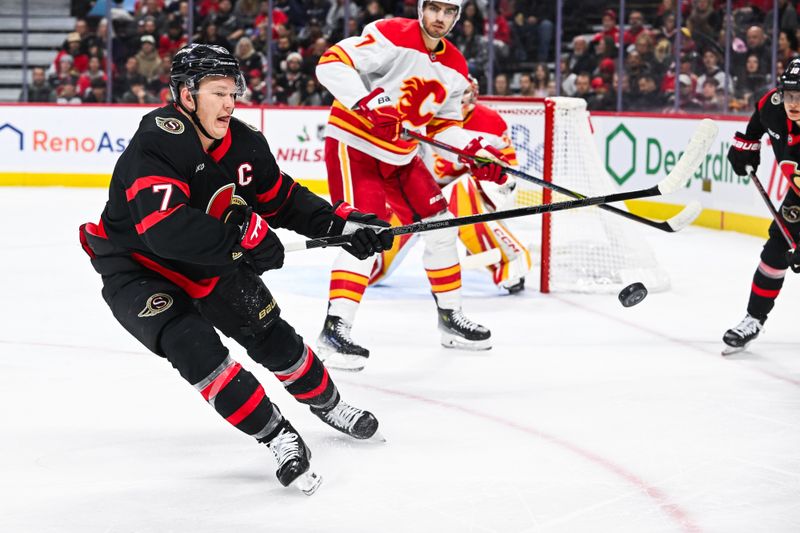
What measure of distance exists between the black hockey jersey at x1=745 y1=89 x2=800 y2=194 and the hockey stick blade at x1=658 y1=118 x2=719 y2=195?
31 cm

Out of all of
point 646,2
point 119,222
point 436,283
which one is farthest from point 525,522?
point 646,2

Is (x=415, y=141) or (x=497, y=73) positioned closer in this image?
(x=415, y=141)

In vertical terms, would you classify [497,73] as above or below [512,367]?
above

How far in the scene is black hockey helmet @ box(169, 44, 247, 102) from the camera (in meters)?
2.45

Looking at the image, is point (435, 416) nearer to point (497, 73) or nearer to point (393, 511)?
point (393, 511)

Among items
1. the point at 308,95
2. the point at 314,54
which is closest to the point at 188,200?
the point at 308,95

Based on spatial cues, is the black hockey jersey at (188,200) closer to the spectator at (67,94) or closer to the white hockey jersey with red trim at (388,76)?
the white hockey jersey with red trim at (388,76)

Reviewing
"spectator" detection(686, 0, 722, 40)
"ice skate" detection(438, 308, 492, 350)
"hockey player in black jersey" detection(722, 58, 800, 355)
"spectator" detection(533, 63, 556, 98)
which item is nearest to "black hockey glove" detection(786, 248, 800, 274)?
"hockey player in black jersey" detection(722, 58, 800, 355)

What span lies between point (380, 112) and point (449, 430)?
1.17 metres

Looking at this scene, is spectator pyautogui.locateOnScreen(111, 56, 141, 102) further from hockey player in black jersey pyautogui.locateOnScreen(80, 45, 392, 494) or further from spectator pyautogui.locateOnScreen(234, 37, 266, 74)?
hockey player in black jersey pyautogui.locateOnScreen(80, 45, 392, 494)

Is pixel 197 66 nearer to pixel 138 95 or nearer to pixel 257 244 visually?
pixel 257 244

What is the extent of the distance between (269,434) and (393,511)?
323 millimetres

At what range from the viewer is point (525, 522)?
230 centimetres

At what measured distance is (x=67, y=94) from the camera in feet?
31.1
